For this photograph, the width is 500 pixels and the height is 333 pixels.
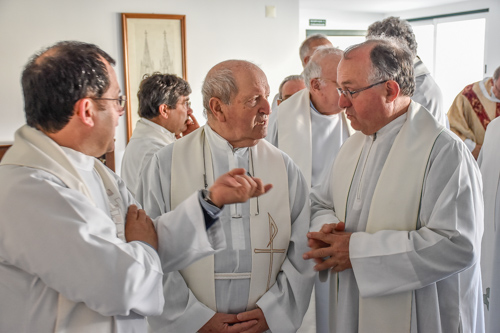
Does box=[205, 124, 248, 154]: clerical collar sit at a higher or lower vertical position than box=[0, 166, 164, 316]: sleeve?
higher

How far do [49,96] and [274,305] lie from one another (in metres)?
1.36

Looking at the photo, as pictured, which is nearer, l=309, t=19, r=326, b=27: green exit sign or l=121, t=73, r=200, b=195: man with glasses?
l=121, t=73, r=200, b=195: man with glasses

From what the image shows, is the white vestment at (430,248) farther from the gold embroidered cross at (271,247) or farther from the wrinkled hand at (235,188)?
the wrinkled hand at (235,188)

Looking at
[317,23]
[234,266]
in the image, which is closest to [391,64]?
[234,266]

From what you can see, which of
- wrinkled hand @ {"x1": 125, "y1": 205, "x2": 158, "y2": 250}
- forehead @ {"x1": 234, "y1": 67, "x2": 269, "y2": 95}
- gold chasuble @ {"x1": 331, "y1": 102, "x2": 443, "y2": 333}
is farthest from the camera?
forehead @ {"x1": 234, "y1": 67, "x2": 269, "y2": 95}

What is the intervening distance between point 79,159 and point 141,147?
1963 millimetres

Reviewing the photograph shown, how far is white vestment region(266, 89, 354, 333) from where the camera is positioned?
3516mm

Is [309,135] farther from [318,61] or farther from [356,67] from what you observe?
[356,67]

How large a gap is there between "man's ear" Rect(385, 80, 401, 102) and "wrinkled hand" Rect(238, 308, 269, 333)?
1.15 m

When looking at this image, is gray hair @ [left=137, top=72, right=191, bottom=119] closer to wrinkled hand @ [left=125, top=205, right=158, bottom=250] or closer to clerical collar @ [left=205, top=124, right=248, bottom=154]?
clerical collar @ [left=205, top=124, right=248, bottom=154]

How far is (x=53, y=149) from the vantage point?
5.22ft

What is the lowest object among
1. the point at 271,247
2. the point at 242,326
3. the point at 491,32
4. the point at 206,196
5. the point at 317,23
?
the point at 242,326

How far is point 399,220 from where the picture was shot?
2.18 metres

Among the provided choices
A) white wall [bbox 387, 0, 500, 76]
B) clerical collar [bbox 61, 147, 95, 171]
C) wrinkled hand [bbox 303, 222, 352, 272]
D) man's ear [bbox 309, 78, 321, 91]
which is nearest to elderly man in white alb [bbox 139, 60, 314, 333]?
wrinkled hand [bbox 303, 222, 352, 272]
